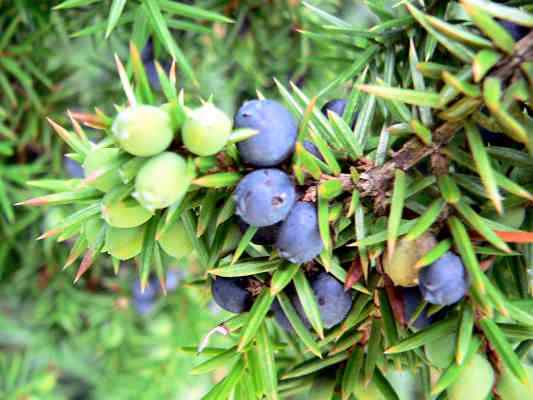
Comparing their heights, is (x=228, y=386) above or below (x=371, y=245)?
below

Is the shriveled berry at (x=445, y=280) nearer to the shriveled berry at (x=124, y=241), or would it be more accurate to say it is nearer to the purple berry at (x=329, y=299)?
the purple berry at (x=329, y=299)

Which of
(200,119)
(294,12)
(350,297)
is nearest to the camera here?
(200,119)

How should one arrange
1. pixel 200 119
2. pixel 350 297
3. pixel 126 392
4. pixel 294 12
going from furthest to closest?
pixel 126 392 < pixel 294 12 < pixel 350 297 < pixel 200 119

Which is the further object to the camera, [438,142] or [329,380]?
[329,380]

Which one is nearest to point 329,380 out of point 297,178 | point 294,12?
point 297,178

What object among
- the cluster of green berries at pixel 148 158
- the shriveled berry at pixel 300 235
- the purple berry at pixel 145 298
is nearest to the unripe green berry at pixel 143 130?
the cluster of green berries at pixel 148 158

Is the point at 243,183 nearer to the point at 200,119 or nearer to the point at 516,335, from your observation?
the point at 200,119

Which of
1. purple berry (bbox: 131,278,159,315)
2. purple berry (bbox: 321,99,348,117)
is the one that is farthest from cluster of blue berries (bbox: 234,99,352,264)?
purple berry (bbox: 131,278,159,315)

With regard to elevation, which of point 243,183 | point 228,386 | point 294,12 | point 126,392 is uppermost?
point 243,183
